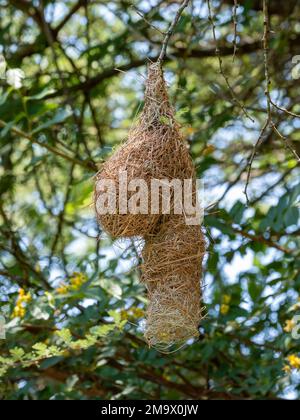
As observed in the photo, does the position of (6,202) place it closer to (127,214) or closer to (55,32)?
(55,32)

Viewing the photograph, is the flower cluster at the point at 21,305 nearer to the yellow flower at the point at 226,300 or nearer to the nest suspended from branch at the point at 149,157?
the yellow flower at the point at 226,300

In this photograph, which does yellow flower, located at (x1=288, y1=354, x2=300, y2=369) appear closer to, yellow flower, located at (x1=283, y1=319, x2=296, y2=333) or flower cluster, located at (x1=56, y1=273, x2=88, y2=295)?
yellow flower, located at (x1=283, y1=319, x2=296, y2=333)

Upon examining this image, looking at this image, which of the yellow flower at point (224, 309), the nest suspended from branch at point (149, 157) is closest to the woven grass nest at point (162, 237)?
the nest suspended from branch at point (149, 157)

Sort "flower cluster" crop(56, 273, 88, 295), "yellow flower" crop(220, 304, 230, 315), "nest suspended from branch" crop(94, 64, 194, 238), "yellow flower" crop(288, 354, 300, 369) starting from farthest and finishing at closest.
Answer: "yellow flower" crop(220, 304, 230, 315)
"flower cluster" crop(56, 273, 88, 295)
"yellow flower" crop(288, 354, 300, 369)
"nest suspended from branch" crop(94, 64, 194, 238)

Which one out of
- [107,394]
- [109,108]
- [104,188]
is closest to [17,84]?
[104,188]

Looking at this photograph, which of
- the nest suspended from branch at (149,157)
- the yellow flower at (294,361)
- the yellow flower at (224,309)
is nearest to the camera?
the nest suspended from branch at (149,157)

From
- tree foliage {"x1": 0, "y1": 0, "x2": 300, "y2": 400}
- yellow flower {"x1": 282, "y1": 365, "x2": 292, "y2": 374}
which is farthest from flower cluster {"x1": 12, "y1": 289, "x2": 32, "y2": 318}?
yellow flower {"x1": 282, "y1": 365, "x2": 292, "y2": 374}
